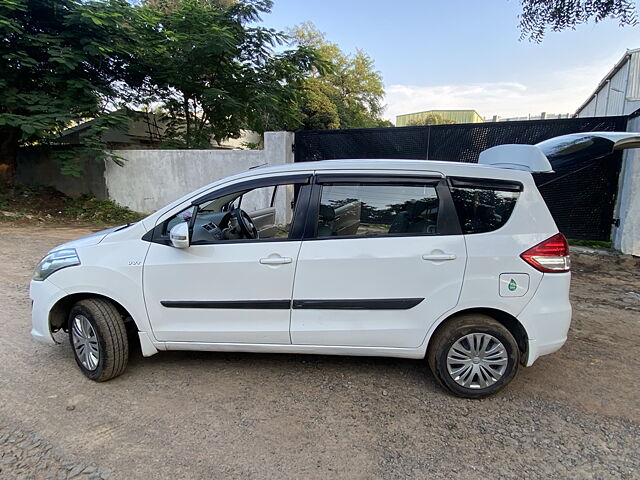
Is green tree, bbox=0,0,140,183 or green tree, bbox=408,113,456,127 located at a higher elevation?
green tree, bbox=408,113,456,127

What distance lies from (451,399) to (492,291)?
859mm

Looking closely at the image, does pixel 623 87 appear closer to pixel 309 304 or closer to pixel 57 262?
pixel 309 304

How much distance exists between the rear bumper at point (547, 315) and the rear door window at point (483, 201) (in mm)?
528

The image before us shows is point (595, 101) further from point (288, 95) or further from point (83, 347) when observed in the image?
point (83, 347)

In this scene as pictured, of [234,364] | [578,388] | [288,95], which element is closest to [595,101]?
[288,95]

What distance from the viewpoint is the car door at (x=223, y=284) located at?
9.59 feet

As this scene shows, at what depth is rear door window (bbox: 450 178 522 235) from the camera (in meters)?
2.88

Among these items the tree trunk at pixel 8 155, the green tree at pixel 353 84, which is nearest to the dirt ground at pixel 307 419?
the tree trunk at pixel 8 155

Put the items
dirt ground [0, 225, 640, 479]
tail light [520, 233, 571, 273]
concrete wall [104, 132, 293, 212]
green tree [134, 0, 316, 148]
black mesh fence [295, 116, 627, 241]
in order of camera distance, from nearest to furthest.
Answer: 1. dirt ground [0, 225, 640, 479]
2. tail light [520, 233, 571, 273]
3. black mesh fence [295, 116, 627, 241]
4. concrete wall [104, 132, 293, 212]
5. green tree [134, 0, 316, 148]

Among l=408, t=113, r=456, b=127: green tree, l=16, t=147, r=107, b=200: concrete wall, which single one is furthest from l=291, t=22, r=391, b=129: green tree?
l=16, t=147, r=107, b=200: concrete wall

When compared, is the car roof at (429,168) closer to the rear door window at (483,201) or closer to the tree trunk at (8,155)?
the rear door window at (483,201)

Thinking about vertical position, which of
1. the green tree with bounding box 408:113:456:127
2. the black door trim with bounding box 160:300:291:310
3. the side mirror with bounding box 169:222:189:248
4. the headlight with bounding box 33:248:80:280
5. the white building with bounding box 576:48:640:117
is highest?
the green tree with bounding box 408:113:456:127

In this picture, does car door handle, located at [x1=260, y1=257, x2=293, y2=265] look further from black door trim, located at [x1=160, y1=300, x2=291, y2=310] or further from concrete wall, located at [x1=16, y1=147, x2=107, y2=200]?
concrete wall, located at [x1=16, y1=147, x2=107, y2=200]

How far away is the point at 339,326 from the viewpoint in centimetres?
294
